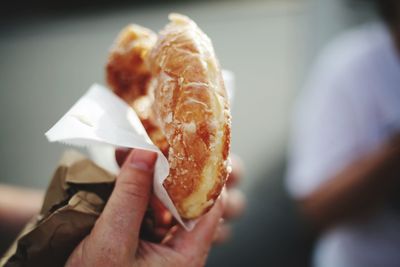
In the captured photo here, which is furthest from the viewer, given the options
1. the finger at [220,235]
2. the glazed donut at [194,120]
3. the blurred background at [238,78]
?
the blurred background at [238,78]

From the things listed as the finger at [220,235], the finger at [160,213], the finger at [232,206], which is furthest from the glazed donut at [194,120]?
the finger at [232,206]

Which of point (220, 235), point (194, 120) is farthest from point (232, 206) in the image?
point (194, 120)

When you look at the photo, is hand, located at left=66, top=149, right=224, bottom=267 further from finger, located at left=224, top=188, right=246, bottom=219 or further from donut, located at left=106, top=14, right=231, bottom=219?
finger, located at left=224, top=188, right=246, bottom=219

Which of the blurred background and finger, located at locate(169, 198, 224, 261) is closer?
finger, located at locate(169, 198, 224, 261)

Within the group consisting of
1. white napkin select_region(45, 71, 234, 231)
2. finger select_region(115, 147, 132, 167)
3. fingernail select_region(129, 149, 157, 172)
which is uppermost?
white napkin select_region(45, 71, 234, 231)

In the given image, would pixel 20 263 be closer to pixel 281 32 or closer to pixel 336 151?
pixel 336 151

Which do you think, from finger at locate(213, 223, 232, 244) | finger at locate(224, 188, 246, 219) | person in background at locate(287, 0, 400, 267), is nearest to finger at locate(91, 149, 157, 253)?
finger at locate(213, 223, 232, 244)

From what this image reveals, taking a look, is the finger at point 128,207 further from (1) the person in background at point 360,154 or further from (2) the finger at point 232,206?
(1) the person in background at point 360,154
